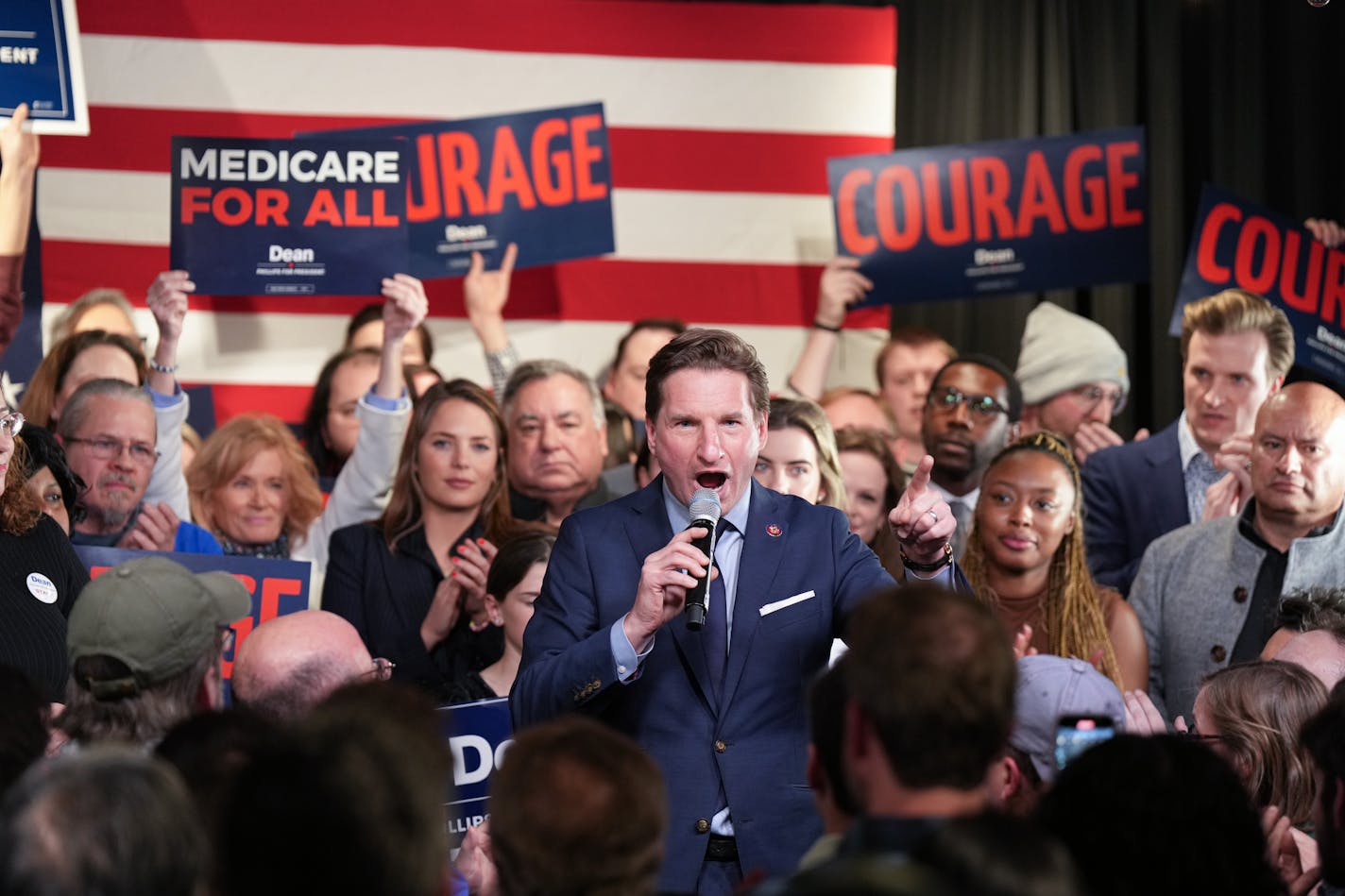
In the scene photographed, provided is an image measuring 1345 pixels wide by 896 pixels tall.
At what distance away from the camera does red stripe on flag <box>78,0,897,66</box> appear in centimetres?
662

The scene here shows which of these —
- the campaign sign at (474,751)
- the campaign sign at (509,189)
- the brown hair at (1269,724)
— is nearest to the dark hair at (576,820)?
the brown hair at (1269,724)

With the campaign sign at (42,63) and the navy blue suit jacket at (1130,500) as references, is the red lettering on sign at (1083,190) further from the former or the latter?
the campaign sign at (42,63)

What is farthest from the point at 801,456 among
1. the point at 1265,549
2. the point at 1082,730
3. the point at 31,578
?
the point at 1082,730

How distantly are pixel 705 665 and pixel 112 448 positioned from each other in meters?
2.21

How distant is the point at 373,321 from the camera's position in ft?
20.2

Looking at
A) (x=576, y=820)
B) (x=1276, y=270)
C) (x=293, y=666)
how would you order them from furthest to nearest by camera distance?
1. (x=1276, y=270)
2. (x=293, y=666)
3. (x=576, y=820)

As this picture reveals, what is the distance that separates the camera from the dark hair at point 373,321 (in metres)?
6.12

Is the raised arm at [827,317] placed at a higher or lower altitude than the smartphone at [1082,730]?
higher

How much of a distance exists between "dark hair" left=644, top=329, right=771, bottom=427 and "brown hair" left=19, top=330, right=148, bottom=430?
8.58 ft

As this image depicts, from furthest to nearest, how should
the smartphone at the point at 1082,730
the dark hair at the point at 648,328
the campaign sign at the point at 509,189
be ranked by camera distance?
the campaign sign at the point at 509,189 → the dark hair at the point at 648,328 → the smartphone at the point at 1082,730

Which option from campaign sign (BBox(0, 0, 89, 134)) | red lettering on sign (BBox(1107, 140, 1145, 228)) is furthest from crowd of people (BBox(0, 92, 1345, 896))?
red lettering on sign (BBox(1107, 140, 1145, 228))

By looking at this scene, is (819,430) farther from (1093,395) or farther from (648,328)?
(1093,395)

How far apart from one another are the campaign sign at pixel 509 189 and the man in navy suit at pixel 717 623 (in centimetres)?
336

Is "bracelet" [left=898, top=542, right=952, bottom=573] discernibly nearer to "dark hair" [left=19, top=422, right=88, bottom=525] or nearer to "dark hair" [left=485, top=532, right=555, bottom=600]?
"dark hair" [left=485, top=532, right=555, bottom=600]
